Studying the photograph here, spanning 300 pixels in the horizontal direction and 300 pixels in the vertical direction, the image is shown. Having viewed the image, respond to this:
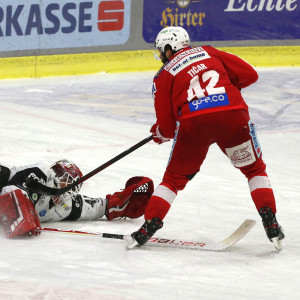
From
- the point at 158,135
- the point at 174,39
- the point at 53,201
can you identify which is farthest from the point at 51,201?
the point at 174,39

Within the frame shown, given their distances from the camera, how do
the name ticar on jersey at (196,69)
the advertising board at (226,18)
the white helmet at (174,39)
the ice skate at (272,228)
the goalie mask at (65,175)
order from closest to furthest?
1. the ice skate at (272,228)
2. the name ticar on jersey at (196,69)
3. the white helmet at (174,39)
4. the goalie mask at (65,175)
5. the advertising board at (226,18)

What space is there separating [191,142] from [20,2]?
4.79 meters

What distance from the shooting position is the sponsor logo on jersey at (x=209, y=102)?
11.2 ft

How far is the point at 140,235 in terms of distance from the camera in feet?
11.2

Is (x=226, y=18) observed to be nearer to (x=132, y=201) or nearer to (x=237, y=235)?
(x=132, y=201)

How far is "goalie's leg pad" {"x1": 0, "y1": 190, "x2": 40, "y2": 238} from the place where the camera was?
3.50 m

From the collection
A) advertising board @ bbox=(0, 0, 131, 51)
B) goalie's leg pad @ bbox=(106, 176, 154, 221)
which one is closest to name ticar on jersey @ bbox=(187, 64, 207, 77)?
goalie's leg pad @ bbox=(106, 176, 154, 221)

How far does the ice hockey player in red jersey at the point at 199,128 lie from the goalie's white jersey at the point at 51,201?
1.97ft

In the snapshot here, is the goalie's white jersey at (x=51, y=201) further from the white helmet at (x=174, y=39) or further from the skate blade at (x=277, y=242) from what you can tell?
the skate blade at (x=277, y=242)

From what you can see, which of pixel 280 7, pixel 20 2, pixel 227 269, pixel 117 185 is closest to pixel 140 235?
pixel 227 269

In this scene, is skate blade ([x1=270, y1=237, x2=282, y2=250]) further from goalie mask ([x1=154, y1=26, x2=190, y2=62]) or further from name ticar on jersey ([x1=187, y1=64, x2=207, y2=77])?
goalie mask ([x1=154, y1=26, x2=190, y2=62])

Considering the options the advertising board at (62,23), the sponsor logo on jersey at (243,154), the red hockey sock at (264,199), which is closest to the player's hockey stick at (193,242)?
the red hockey sock at (264,199)

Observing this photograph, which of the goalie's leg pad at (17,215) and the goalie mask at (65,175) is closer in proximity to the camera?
the goalie's leg pad at (17,215)

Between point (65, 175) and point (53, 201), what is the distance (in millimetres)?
157
